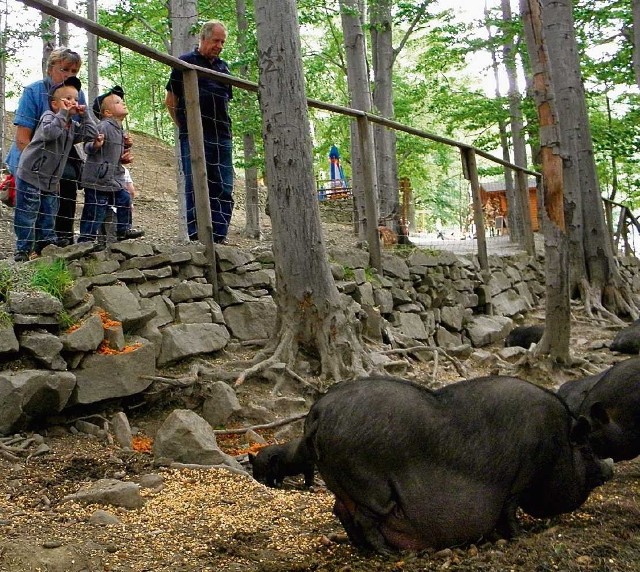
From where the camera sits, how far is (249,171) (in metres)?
12.4

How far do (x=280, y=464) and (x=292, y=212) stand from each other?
2471 millimetres

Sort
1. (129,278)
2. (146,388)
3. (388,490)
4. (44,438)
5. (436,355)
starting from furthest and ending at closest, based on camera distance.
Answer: (436,355)
(129,278)
(146,388)
(44,438)
(388,490)

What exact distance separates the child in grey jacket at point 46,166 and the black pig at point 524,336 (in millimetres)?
5804

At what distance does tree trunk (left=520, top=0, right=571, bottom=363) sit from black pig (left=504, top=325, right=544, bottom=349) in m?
1.75

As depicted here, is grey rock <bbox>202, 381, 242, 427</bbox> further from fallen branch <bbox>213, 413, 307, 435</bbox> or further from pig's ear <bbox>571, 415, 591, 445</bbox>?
pig's ear <bbox>571, 415, 591, 445</bbox>

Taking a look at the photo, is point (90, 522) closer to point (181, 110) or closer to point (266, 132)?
point (266, 132)

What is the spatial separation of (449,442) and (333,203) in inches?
490

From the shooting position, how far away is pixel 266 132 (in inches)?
247

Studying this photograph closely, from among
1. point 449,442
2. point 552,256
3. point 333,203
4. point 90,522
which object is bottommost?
point 90,522

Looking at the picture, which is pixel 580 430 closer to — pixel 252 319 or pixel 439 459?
pixel 439 459

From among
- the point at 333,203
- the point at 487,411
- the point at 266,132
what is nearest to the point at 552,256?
the point at 266,132

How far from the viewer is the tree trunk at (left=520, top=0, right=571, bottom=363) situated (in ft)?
22.9

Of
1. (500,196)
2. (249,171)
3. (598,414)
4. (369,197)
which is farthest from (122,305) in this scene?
(500,196)

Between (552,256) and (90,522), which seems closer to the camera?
(90,522)
